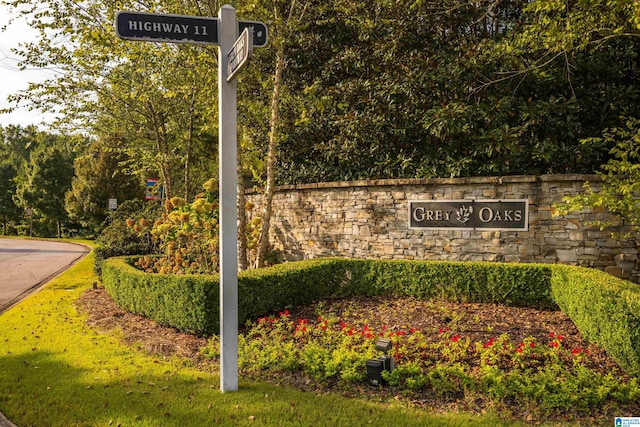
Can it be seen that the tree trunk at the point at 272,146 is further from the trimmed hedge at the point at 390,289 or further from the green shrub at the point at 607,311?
the green shrub at the point at 607,311

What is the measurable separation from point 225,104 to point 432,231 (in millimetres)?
6108

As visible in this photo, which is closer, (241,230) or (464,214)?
(464,214)

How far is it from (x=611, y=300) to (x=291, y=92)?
351 inches

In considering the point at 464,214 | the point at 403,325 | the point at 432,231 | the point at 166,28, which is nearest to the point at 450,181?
the point at 464,214

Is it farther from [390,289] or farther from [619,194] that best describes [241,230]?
[619,194]

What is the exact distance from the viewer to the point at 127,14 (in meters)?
4.05

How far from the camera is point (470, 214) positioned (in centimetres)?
902

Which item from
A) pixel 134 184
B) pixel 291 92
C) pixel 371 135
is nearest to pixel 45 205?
pixel 134 184

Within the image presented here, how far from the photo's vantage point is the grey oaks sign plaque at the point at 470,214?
8.63 meters

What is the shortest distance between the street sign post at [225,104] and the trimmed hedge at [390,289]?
89.0 inches

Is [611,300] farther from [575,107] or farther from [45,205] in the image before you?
[45,205]

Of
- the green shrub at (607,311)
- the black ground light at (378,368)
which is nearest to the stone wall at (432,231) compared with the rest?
the green shrub at (607,311)

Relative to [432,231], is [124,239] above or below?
below

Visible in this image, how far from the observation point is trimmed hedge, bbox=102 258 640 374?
5.50 meters
